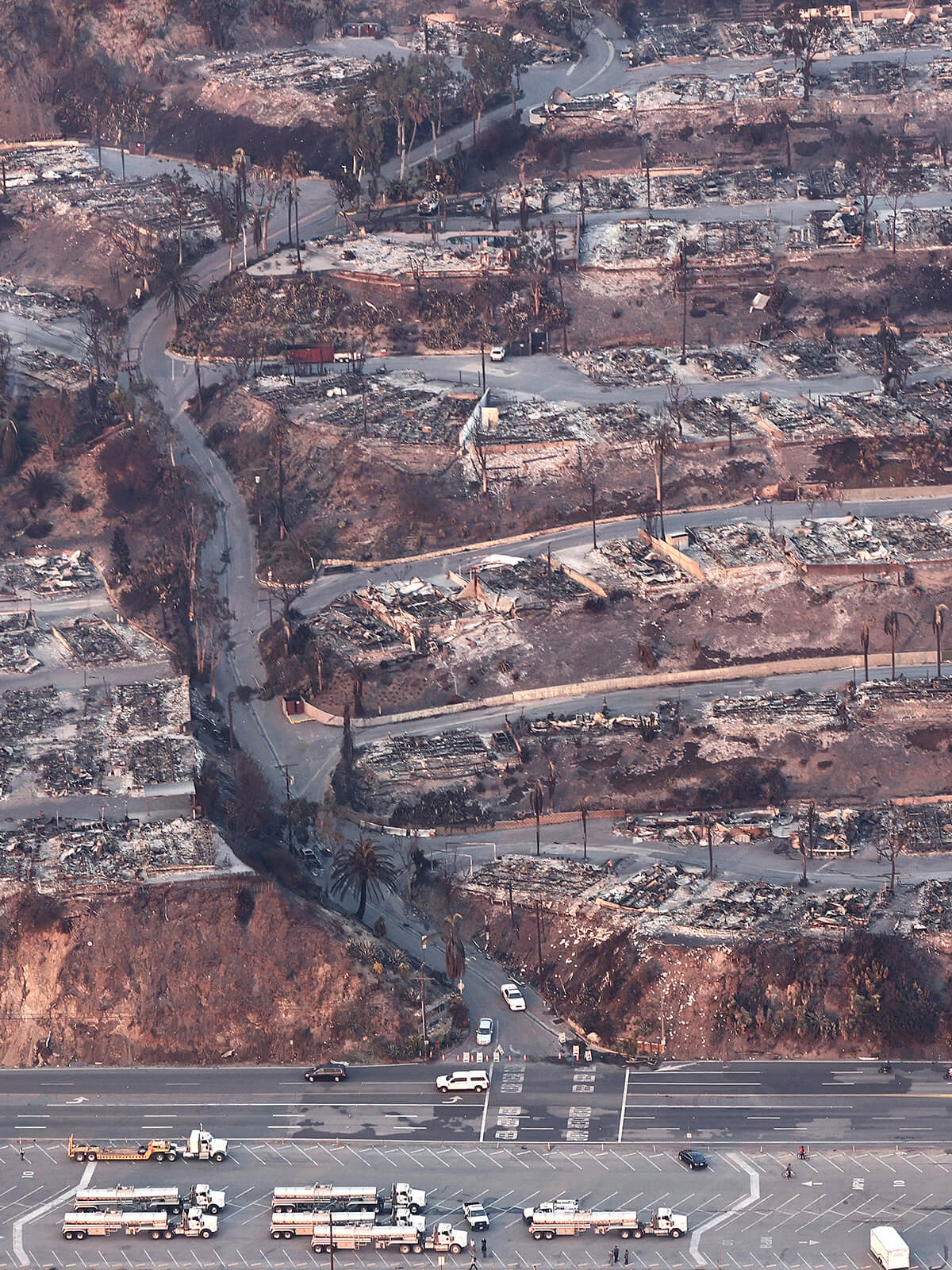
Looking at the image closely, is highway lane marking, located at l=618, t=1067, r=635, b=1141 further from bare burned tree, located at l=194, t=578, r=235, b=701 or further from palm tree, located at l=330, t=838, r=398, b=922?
bare burned tree, located at l=194, t=578, r=235, b=701

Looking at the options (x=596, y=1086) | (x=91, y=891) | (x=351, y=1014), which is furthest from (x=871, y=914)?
(x=91, y=891)

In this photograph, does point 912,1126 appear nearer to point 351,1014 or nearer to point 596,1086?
point 596,1086

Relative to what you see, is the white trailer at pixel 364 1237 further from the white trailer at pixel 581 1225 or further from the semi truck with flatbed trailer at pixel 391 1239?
the white trailer at pixel 581 1225

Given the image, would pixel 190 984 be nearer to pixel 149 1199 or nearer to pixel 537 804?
pixel 149 1199

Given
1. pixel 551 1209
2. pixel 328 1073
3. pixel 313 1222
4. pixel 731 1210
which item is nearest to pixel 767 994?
pixel 731 1210

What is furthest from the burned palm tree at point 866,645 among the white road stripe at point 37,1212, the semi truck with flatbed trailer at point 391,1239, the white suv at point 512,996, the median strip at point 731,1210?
the white road stripe at point 37,1212

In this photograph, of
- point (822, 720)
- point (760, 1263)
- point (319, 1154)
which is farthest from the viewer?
point (822, 720)

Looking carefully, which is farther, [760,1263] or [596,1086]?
[596,1086]

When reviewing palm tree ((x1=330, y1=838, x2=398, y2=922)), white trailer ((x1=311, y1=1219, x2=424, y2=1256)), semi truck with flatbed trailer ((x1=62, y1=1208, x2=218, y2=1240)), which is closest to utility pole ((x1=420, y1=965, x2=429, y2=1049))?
palm tree ((x1=330, y1=838, x2=398, y2=922))
